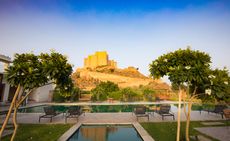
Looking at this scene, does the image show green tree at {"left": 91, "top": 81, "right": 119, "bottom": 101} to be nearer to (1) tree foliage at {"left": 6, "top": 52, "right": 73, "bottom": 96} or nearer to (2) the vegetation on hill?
(2) the vegetation on hill

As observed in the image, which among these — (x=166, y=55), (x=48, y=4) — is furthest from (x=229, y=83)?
(x=48, y=4)

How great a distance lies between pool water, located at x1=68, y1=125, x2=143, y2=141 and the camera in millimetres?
6934

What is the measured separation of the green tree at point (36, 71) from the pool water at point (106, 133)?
3346 millimetres

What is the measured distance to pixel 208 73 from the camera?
4.76 metres

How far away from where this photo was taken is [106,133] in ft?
25.4

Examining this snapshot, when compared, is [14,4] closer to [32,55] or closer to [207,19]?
[32,55]

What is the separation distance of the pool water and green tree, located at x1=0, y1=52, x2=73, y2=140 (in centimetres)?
335

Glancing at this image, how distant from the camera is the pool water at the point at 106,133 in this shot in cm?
693

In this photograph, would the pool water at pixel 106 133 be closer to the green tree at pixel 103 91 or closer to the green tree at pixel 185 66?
the green tree at pixel 185 66

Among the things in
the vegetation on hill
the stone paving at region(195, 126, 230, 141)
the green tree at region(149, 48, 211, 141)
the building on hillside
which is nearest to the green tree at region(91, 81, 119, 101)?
the vegetation on hill

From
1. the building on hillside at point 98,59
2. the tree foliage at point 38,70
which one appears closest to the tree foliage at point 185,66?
the tree foliage at point 38,70

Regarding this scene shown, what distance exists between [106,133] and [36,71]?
16.5 feet

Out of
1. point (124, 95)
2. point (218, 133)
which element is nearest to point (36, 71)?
point (218, 133)

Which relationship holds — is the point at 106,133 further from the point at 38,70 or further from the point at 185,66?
the point at 185,66
